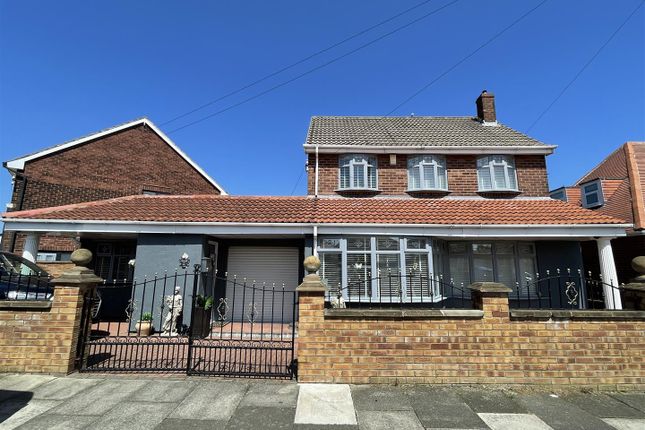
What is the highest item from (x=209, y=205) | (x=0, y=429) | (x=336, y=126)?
(x=336, y=126)

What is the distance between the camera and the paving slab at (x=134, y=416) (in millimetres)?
3465

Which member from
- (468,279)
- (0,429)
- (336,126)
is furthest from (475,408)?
(336,126)

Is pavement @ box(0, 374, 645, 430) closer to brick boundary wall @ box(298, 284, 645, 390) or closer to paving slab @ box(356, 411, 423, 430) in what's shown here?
paving slab @ box(356, 411, 423, 430)

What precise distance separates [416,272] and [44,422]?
26.5 feet

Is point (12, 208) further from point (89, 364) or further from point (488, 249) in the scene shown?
point (488, 249)

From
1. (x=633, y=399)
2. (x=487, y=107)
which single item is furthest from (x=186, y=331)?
(x=487, y=107)

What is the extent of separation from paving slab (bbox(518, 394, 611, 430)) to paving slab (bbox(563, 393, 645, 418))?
0.14 m

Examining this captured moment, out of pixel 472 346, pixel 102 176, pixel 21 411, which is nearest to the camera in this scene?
pixel 21 411

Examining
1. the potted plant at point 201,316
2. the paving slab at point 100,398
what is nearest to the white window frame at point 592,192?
the potted plant at point 201,316

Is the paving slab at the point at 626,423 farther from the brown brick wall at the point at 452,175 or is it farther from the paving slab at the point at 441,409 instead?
the brown brick wall at the point at 452,175

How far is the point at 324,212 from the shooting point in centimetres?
970

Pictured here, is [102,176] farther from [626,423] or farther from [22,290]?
[626,423]

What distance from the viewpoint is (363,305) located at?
908 cm

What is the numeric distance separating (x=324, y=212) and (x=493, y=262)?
5.69 m
